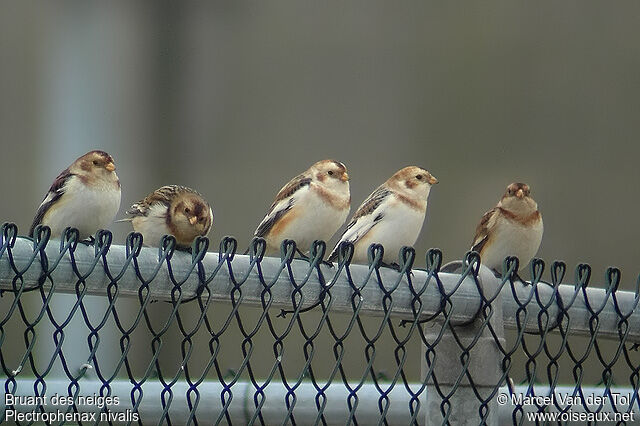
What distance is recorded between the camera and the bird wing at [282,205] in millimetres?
3752

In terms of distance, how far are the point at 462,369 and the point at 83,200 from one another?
146cm

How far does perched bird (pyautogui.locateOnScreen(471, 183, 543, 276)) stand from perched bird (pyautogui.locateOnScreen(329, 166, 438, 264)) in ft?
0.96

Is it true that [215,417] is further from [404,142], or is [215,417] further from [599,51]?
[599,51]

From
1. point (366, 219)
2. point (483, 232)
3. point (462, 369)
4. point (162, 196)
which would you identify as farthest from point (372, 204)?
point (462, 369)

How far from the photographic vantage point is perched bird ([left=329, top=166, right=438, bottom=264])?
3.81 metres

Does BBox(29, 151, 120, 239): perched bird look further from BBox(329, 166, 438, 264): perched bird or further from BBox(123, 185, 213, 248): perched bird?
BBox(329, 166, 438, 264): perched bird

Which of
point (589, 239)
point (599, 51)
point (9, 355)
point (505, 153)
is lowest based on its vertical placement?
point (9, 355)

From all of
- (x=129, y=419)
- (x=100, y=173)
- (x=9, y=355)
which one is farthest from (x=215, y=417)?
(x=9, y=355)

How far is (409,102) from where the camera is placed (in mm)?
7418

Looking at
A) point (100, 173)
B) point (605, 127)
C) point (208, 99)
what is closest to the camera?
point (100, 173)

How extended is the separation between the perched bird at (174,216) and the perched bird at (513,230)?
4.27 feet

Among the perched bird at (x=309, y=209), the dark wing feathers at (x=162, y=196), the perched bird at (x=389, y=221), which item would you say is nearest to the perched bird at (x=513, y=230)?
the perched bird at (x=389, y=221)

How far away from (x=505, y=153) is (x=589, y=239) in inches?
31.6

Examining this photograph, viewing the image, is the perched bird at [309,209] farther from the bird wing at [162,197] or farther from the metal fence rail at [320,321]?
the metal fence rail at [320,321]
